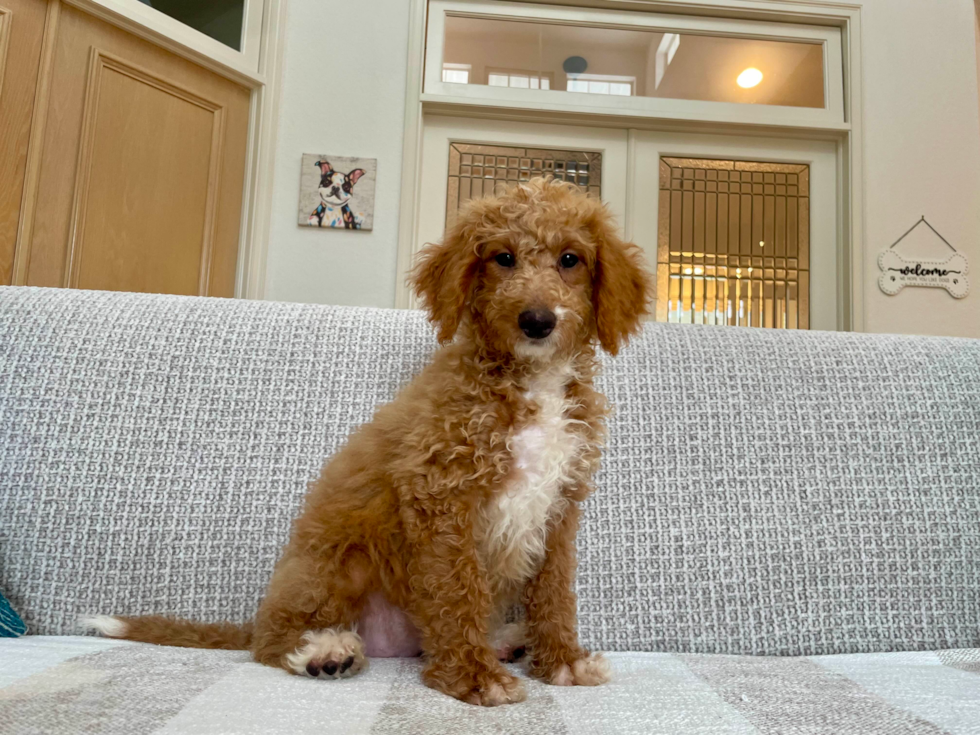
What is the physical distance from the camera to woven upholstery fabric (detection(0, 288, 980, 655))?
126cm

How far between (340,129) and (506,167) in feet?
2.82

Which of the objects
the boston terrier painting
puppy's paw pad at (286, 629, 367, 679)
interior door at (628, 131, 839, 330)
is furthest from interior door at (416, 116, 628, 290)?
puppy's paw pad at (286, 629, 367, 679)

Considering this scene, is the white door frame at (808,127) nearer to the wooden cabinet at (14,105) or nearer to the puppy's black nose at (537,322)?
the wooden cabinet at (14,105)

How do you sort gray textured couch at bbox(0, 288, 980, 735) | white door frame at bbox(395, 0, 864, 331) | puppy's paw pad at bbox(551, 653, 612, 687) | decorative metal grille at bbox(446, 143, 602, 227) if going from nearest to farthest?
puppy's paw pad at bbox(551, 653, 612, 687), gray textured couch at bbox(0, 288, 980, 735), white door frame at bbox(395, 0, 864, 331), decorative metal grille at bbox(446, 143, 602, 227)

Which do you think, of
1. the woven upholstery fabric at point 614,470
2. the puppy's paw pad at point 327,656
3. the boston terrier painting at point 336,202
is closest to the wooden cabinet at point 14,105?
the boston terrier painting at point 336,202

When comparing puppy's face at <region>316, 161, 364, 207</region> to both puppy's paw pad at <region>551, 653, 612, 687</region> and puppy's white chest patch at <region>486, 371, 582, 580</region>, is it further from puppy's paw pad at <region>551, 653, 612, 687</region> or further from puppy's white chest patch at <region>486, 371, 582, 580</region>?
puppy's paw pad at <region>551, 653, 612, 687</region>

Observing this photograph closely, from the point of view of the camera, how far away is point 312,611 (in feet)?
3.29

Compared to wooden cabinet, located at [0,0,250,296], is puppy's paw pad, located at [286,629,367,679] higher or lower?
lower

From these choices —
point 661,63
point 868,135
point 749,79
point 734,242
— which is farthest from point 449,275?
point 868,135

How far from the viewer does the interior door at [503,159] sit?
347 centimetres

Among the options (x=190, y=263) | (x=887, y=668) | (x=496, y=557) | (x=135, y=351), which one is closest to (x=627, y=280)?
(x=496, y=557)

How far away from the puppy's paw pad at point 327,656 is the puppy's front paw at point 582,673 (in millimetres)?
293

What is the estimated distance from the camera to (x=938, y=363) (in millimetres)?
1453

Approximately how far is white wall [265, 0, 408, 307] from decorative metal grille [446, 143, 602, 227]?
0.34 metres
